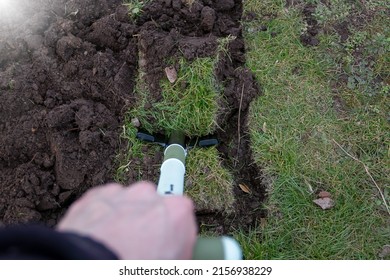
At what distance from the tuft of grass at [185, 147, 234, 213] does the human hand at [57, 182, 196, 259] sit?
53.6 inches

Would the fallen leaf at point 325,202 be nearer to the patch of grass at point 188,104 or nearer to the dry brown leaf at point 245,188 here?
the dry brown leaf at point 245,188

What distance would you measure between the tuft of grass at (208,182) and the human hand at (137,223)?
136 centimetres

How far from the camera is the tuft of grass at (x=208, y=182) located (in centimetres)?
276

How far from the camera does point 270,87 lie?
3023mm

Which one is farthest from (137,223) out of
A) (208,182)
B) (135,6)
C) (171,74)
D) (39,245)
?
(135,6)

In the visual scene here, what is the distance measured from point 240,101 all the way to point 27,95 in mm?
1353

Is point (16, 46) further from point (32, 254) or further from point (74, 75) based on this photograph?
point (32, 254)

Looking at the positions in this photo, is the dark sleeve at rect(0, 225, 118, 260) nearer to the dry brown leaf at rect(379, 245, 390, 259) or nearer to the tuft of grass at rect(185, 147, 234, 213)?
the tuft of grass at rect(185, 147, 234, 213)

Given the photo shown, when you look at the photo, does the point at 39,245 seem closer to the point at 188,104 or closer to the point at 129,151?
the point at 129,151

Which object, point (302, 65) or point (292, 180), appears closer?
point (292, 180)

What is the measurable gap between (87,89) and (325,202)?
1654mm

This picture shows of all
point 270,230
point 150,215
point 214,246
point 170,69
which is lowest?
point 270,230

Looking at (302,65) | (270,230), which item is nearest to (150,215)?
(270,230)

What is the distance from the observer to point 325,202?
2.77m
